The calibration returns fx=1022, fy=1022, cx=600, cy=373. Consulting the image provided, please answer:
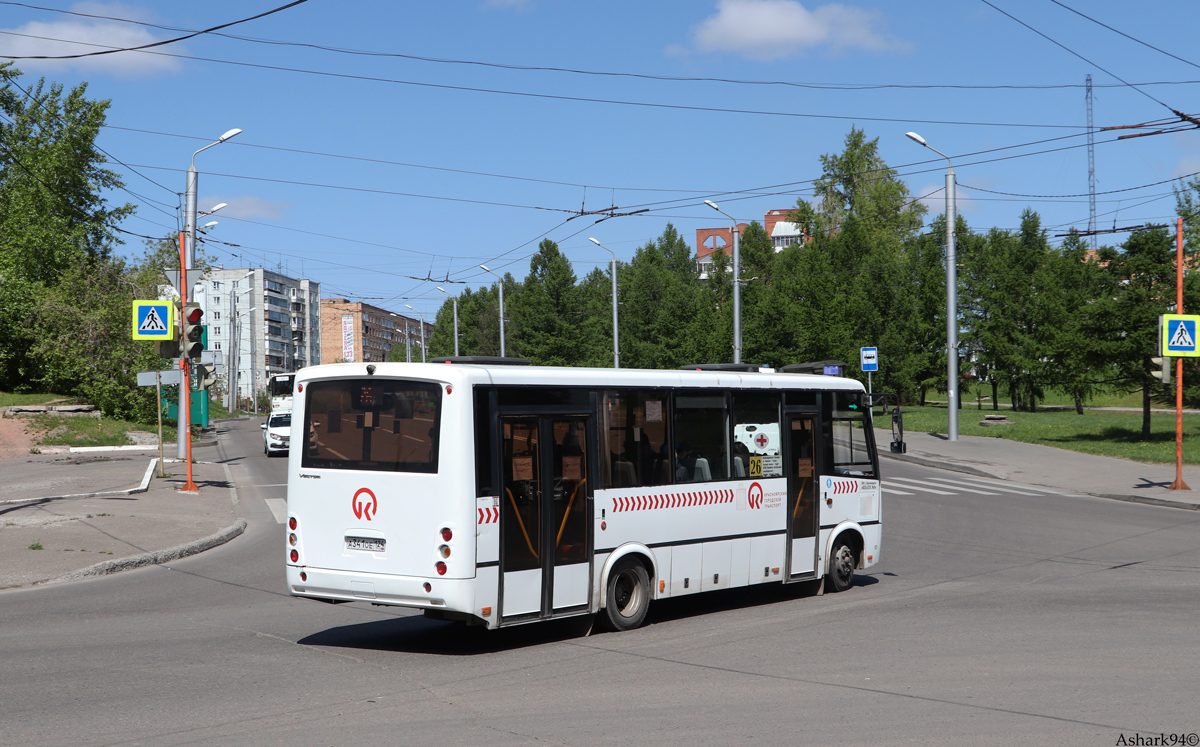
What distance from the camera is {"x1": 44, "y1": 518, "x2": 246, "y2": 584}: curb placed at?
12297 mm

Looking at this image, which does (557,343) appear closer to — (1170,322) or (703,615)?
(1170,322)

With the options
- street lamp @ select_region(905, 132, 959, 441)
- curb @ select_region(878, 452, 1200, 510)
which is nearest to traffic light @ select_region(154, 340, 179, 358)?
curb @ select_region(878, 452, 1200, 510)

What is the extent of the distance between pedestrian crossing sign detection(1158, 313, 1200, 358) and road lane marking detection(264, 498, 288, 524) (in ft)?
62.0

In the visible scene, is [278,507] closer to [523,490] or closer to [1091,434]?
[523,490]

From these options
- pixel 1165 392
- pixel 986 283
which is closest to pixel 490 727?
pixel 1165 392

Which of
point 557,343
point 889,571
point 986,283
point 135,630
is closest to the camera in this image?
point 135,630

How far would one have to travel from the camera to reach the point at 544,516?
8.65m

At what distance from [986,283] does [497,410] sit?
→ 203ft

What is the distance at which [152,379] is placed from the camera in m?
22.2

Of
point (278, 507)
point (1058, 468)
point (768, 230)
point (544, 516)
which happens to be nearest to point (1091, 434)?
point (1058, 468)

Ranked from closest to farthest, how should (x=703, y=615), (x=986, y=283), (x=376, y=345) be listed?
(x=703, y=615) → (x=986, y=283) → (x=376, y=345)

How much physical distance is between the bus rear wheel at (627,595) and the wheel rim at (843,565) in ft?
10.1

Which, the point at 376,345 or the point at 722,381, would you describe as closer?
the point at 722,381

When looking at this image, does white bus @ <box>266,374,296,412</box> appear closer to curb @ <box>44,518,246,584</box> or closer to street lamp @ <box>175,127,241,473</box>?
street lamp @ <box>175,127,241,473</box>
